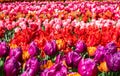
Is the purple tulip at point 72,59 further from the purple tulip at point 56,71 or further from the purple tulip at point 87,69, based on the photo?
the purple tulip at point 56,71

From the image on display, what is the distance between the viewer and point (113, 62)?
12.0 ft

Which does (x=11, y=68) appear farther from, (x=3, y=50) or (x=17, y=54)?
(x=3, y=50)

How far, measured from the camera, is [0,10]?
12.1m

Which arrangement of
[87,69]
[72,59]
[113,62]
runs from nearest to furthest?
[87,69], [113,62], [72,59]

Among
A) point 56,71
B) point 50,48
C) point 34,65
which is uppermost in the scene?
point 56,71

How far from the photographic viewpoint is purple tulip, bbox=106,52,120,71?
3.68 meters

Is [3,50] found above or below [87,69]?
below

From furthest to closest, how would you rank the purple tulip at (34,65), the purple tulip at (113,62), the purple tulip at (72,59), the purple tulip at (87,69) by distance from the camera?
the purple tulip at (72,59), the purple tulip at (113,62), the purple tulip at (34,65), the purple tulip at (87,69)

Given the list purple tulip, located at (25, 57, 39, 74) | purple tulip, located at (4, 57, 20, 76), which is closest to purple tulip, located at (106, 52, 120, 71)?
purple tulip, located at (25, 57, 39, 74)

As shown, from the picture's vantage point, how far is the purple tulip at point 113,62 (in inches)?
145

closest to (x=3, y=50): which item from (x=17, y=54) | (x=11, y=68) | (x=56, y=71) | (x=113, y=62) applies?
(x=17, y=54)

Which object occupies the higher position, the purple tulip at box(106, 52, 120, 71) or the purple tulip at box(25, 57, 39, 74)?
the purple tulip at box(25, 57, 39, 74)

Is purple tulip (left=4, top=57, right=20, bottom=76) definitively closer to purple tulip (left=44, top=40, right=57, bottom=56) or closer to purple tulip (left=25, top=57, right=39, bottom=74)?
purple tulip (left=25, top=57, right=39, bottom=74)

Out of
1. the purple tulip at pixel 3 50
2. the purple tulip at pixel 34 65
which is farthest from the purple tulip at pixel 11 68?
the purple tulip at pixel 3 50
